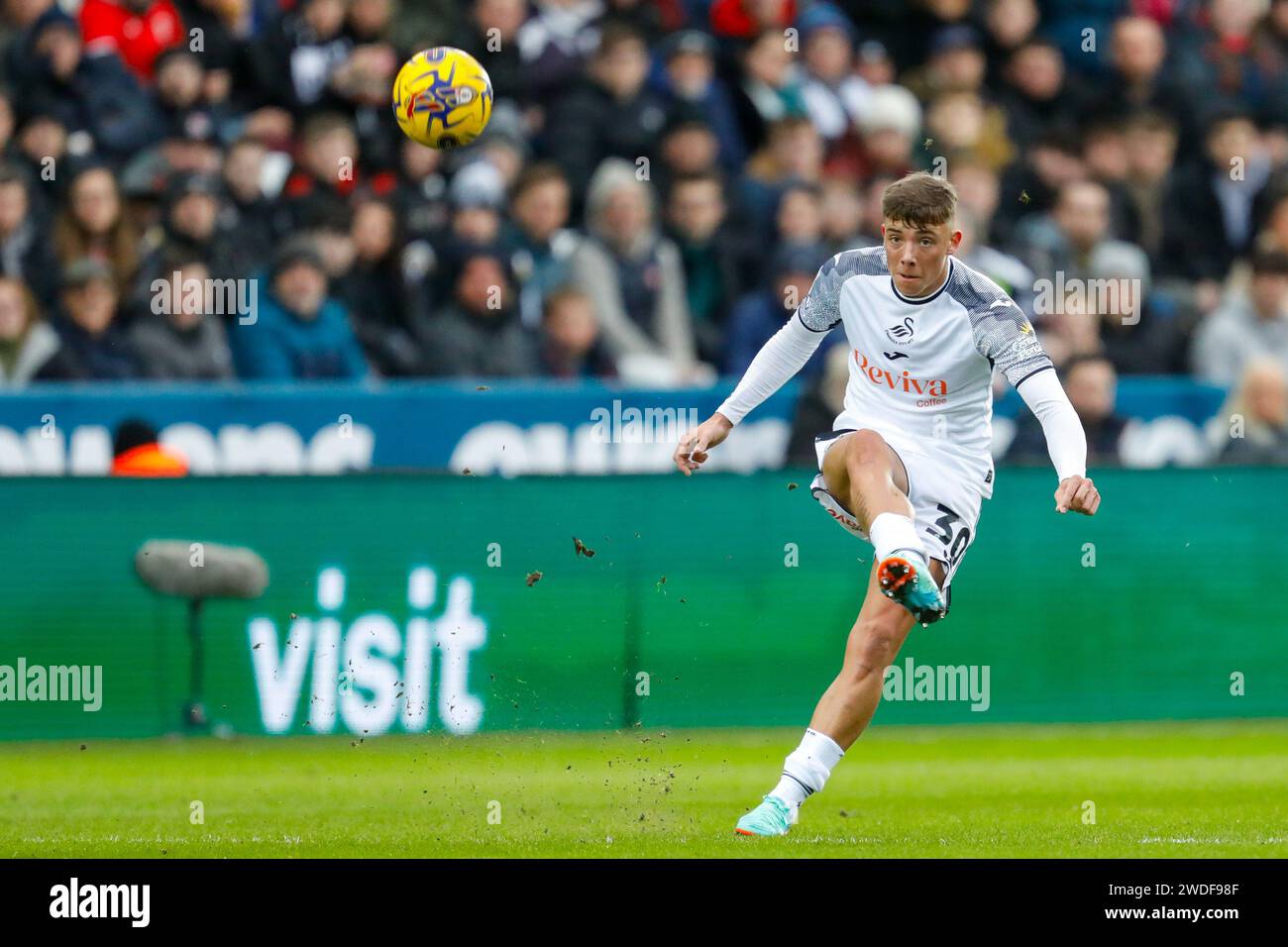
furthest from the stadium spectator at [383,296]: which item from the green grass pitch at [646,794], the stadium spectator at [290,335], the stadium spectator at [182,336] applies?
the green grass pitch at [646,794]

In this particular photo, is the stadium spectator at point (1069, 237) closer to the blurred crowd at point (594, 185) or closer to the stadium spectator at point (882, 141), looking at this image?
the blurred crowd at point (594, 185)

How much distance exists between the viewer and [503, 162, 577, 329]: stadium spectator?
14312 millimetres

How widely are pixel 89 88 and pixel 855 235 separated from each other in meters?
5.11

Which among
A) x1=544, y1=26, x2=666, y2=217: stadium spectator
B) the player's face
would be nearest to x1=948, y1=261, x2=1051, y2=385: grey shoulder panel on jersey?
the player's face

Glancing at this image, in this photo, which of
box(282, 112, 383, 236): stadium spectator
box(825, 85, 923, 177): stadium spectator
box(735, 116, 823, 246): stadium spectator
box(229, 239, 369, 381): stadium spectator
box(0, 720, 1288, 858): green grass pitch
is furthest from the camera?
box(825, 85, 923, 177): stadium spectator

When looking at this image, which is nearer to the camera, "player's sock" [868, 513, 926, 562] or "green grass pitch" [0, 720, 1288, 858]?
"player's sock" [868, 513, 926, 562]

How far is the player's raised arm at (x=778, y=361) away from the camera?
8516 millimetres

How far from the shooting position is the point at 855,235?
15.0m

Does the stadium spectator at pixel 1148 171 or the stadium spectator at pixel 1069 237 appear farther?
the stadium spectator at pixel 1148 171

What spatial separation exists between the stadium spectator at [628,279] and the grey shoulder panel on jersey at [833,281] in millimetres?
5737

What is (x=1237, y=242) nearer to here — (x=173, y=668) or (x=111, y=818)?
(x=173, y=668)

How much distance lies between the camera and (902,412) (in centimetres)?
846

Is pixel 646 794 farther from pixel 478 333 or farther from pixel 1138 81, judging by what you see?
pixel 1138 81

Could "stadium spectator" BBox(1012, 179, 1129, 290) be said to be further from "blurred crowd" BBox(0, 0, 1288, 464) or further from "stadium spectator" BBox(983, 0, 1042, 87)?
"stadium spectator" BBox(983, 0, 1042, 87)
